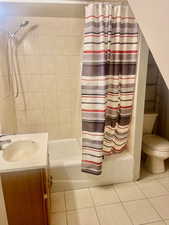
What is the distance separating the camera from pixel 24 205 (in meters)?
1.33

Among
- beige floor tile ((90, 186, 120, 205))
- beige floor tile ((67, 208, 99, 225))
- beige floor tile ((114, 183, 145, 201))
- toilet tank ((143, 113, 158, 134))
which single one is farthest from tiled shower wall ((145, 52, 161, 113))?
beige floor tile ((67, 208, 99, 225))

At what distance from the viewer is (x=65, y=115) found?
268 centimetres

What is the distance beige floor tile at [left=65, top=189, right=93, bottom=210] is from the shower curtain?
0.28 m

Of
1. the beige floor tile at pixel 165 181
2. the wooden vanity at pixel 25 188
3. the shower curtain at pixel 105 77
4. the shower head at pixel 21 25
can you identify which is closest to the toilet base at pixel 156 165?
the beige floor tile at pixel 165 181

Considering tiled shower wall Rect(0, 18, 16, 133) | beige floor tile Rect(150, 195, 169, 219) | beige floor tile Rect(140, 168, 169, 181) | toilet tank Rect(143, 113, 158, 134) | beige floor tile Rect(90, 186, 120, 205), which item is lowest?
beige floor tile Rect(150, 195, 169, 219)

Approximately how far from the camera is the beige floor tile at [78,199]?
6.30ft

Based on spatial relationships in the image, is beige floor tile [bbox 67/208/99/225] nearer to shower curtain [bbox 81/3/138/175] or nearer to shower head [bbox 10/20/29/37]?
shower curtain [bbox 81/3/138/175]

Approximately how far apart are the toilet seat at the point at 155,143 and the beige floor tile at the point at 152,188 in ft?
1.40

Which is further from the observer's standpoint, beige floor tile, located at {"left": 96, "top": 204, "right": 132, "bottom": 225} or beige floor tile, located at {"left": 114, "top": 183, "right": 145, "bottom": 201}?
beige floor tile, located at {"left": 114, "top": 183, "right": 145, "bottom": 201}

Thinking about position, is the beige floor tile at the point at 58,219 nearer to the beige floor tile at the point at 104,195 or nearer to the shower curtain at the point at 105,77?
the beige floor tile at the point at 104,195

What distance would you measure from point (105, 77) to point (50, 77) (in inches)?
37.6

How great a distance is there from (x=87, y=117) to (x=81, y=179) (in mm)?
787

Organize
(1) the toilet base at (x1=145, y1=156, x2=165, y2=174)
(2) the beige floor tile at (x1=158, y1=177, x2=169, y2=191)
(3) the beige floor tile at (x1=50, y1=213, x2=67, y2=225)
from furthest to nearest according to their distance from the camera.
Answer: (1) the toilet base at (x1=145, y1=156, x2=165, y2=174) → (2) the beige floor tile at (x1=158, y1=177, x2=169, y2=191) → (3) the beige floor tile at (x1=50, y1=213, x2=67, y2=225)

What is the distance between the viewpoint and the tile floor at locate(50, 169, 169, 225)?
174cm
